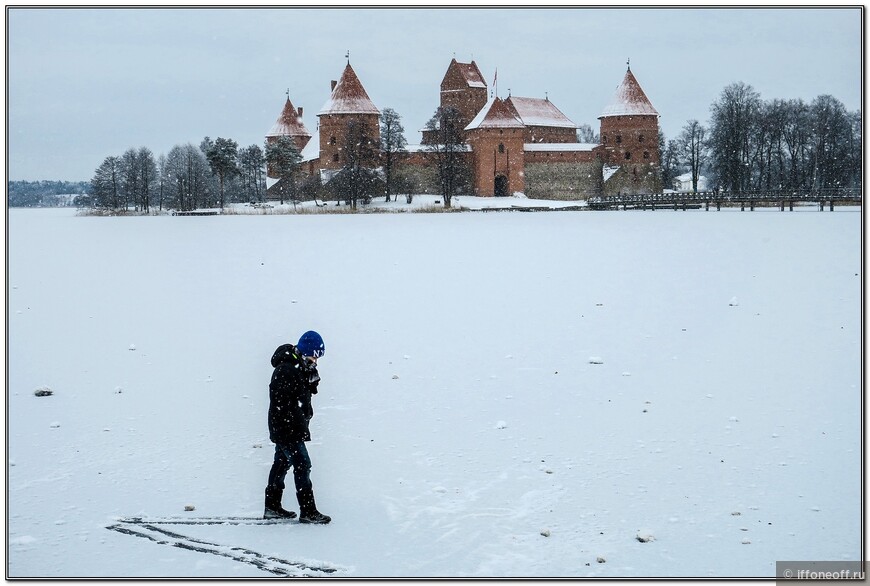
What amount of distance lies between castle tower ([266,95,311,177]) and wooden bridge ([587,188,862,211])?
33.7 metres

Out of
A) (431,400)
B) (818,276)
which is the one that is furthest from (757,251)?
(431,400)

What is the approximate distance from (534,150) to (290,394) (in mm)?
71179

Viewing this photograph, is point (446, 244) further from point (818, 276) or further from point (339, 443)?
point (339, 443)

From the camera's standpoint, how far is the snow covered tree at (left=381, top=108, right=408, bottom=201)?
7138 centimetres

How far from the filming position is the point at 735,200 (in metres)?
52.5

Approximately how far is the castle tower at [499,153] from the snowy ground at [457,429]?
58.1m

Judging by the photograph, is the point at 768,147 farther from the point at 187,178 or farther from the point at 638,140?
the point at 187,178

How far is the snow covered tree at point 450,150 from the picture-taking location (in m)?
71.1

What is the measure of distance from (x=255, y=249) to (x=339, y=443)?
17.5 m

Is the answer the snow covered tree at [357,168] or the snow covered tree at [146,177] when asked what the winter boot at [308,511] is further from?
the snow covered tree at [146,177]

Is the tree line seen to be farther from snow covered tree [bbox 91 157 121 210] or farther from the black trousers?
the black trousers

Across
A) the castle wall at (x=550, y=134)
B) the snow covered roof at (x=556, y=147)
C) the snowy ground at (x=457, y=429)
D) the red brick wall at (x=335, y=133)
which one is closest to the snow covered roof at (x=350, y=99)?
the red brick wall at (x=335, y=133)

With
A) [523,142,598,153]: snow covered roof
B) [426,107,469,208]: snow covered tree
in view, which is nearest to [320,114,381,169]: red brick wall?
[426,107,469,208]: snow covered tree

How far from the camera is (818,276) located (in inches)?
589
